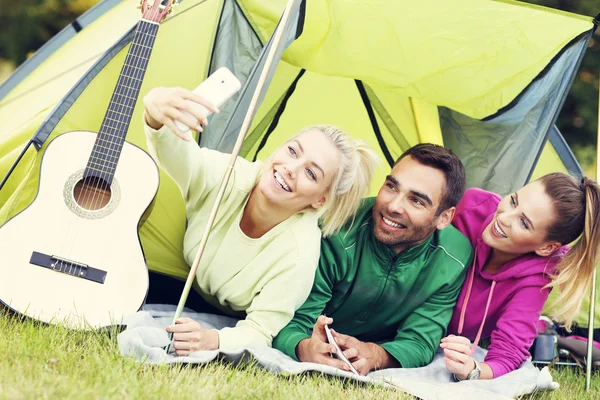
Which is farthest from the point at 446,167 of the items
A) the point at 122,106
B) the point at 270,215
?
the point at 122,106

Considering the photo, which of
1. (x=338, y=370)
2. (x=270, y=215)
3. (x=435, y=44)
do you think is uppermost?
(x=435, y=44)

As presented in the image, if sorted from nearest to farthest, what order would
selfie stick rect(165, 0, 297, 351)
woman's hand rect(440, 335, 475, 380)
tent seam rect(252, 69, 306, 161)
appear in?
selfie stick rect(165, 0, 297, 351) < woman's hand rect(440, 335, 475, 380) < tent seam rect(252, 69, 306, 161)

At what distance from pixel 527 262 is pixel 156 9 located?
1523mm

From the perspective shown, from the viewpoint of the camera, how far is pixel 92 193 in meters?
2.52

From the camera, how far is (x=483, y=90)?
2893mm

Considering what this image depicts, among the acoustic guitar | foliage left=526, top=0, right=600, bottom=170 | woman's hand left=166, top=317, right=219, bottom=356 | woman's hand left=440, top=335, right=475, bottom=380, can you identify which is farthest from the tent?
foliage left=526, top=0, right=600, bottom=170

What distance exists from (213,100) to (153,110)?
0.16 metres

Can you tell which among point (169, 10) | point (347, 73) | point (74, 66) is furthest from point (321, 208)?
point (74, 66)

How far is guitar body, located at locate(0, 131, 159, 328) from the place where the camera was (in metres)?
2.30

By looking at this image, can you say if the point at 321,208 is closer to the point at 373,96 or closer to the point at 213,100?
the point at 213,100

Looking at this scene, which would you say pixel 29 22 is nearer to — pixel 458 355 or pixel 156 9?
pixel 156 9

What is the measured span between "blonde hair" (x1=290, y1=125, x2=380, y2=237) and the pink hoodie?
1.63ft

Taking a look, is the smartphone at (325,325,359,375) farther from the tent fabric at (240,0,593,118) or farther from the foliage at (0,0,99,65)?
the foliage at (0,0,99,65)

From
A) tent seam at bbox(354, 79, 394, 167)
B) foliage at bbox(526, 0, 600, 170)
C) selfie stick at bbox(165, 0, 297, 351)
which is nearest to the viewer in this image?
selfie stick at bbox(165, 0, 297, 351)
